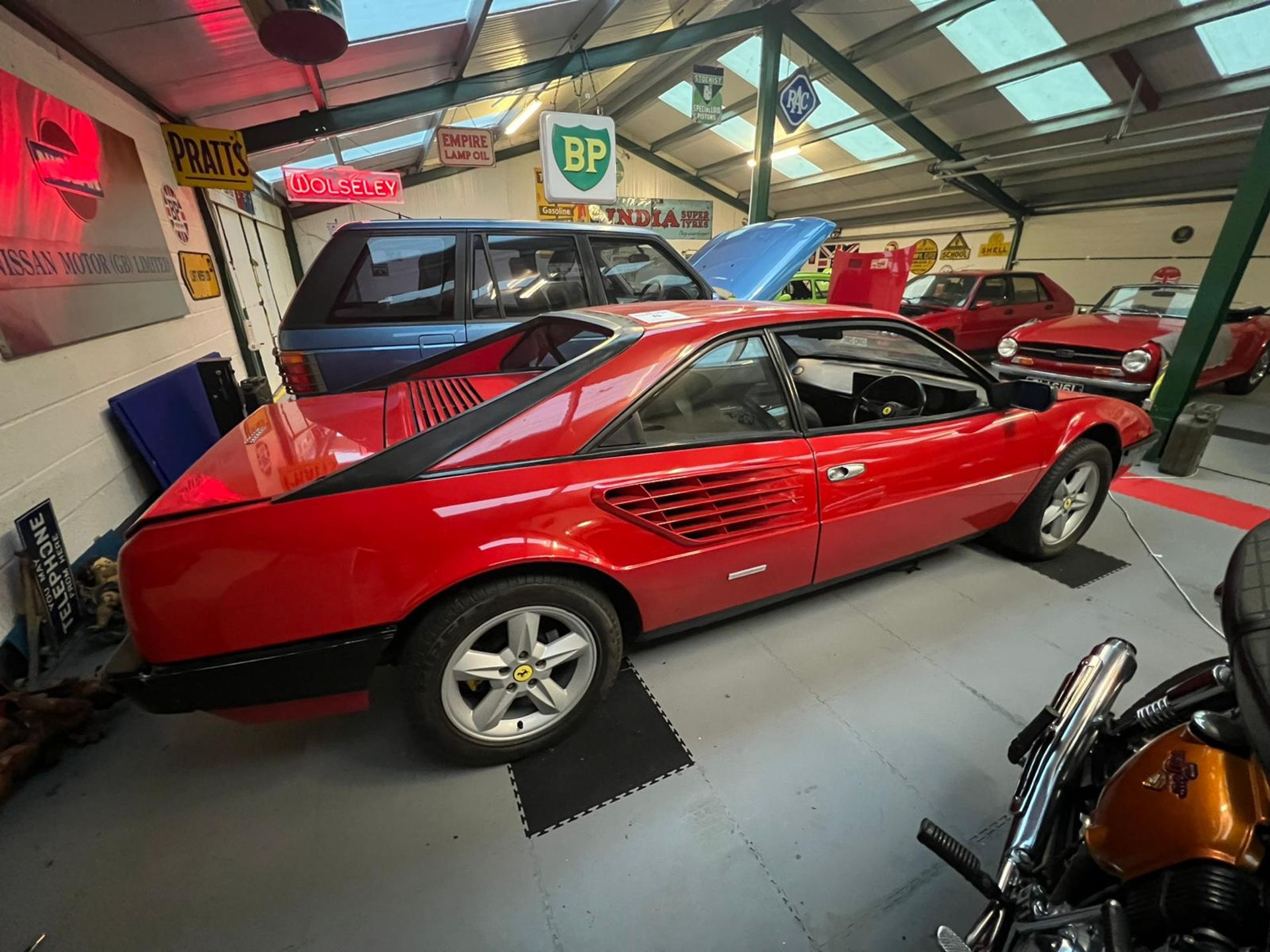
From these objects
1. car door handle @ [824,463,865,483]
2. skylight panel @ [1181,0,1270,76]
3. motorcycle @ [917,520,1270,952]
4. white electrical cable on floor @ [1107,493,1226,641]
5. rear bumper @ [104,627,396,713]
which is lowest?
white electrical cable on floor @ [1107,493,1226,641]

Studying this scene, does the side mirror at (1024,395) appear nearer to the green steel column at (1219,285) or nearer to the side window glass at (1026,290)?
the green steel column at (1219,285)

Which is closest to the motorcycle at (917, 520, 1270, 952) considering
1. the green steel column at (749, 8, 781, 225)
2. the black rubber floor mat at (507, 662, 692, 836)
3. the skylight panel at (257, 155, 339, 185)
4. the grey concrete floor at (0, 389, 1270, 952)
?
the grey concrete floor at (0, 389, 1270, 952)

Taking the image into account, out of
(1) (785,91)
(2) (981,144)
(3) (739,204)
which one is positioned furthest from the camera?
(3) (739,204)

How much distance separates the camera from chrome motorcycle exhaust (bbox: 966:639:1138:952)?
1042 mm

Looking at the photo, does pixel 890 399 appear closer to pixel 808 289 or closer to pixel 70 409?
pixel 70 409

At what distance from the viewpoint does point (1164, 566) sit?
279 cm

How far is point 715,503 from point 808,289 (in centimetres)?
1040

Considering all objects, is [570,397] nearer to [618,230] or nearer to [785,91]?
[618,230]

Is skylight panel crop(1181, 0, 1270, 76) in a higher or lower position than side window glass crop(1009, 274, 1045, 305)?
higher

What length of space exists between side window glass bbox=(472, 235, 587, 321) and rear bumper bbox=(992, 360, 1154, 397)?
433cm

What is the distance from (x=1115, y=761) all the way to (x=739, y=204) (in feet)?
64.8

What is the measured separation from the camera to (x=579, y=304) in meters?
3.77

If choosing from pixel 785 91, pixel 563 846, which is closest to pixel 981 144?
pixel 785 91

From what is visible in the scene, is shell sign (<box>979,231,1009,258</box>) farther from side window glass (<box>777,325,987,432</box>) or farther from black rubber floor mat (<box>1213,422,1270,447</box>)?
side window glass (<box>777,325,987,432</box>)
